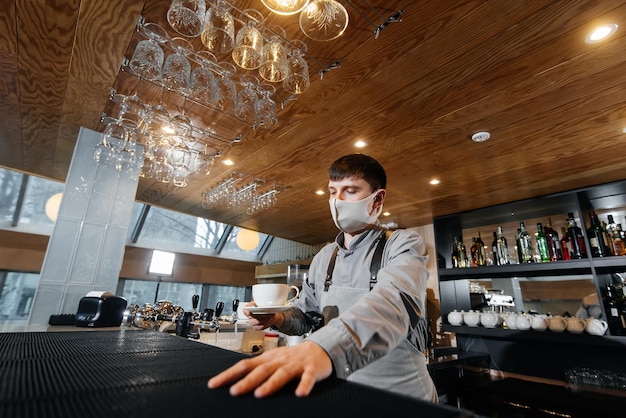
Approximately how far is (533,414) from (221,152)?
329 cm

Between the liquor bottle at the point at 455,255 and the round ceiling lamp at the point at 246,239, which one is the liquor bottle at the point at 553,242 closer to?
the liquor bottle at the point at 455,255

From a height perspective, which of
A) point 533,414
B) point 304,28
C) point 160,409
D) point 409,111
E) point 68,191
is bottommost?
point 533,414

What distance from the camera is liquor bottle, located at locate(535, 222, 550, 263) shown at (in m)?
3.16

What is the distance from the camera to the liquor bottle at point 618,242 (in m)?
2.71

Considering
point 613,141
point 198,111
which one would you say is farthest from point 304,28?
point 613,141

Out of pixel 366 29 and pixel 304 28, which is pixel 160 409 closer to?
pixel 304 28

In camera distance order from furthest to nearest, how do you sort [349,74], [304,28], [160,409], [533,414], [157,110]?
[533,414] → [157,110] → [349,74] → [304,28] → [160,409]

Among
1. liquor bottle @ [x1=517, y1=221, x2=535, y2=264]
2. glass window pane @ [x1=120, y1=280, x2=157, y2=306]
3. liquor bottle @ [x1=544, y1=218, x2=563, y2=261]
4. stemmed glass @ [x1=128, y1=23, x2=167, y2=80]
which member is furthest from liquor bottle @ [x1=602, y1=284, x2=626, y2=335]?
glass window pane @ [x1=120, y1=280, x2=157, y2=306]

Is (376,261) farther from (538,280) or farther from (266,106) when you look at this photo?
(538,280)

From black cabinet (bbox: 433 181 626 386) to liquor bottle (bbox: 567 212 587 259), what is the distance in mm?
65

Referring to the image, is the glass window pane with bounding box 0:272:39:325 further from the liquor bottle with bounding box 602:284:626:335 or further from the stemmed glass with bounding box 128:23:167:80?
the liquor bottle with bounding box 602:284:626:335

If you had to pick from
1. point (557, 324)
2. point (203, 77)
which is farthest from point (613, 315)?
point (203, 77)

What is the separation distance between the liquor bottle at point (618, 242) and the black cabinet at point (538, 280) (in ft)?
0.52

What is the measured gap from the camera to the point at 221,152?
9.03 feet
